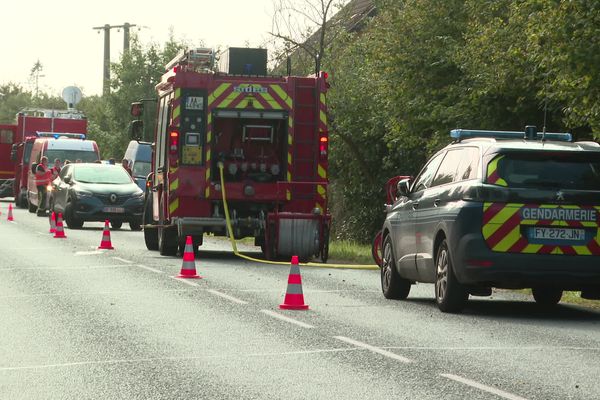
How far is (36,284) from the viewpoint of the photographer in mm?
17500

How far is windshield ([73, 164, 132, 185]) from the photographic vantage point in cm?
3572

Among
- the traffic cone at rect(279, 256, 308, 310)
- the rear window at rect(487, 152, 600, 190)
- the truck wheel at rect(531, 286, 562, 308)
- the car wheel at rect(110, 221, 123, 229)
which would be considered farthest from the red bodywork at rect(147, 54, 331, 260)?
the car wheel at rect(110, 221, 123, 229)

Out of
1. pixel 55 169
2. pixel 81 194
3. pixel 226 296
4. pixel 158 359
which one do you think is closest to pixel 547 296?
pixel 226 296

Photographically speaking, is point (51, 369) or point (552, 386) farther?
point (51, 369)


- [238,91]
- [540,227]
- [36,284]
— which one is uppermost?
[238,91]

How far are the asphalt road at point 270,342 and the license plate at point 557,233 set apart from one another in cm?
82

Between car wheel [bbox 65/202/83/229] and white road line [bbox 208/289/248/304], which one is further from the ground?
white road line [bbox 208/289/248/304]

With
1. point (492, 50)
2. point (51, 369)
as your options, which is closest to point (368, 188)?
point (492, 50)

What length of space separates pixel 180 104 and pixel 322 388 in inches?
555

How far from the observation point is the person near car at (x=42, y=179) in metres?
42.2

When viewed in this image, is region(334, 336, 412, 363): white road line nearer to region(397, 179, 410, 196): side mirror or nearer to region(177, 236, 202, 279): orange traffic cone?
region(397, 179, 410, 196): side mirror

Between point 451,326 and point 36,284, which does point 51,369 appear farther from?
point 36,284

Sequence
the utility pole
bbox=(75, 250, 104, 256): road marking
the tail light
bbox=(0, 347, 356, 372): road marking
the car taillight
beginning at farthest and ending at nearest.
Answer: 1. the utility pole
2. bbox=(75, 250, 104, 256): road marking
3. the car taillight
4. the tail light
5. bbox=(0, 347, 356, 372): road marking

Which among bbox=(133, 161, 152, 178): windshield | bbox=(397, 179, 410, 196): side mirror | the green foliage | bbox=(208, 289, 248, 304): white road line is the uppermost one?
the green foliage
